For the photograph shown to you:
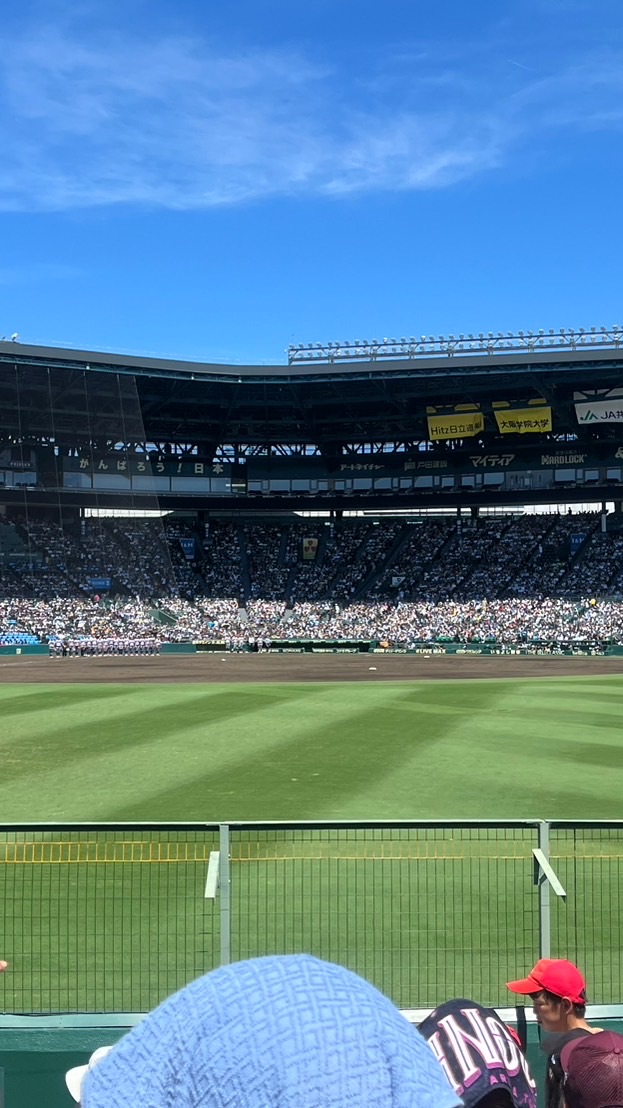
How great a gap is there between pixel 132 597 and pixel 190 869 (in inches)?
2444

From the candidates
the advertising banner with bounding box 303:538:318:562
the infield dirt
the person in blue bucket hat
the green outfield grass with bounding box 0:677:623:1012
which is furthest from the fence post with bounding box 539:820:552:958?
the advertising banner with bounding box 303:538:318:562

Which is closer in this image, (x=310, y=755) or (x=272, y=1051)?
(x=272, y=1051)

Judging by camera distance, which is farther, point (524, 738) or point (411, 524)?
point (411, 524)

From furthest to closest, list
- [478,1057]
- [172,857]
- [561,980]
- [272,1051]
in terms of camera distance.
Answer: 1. [172,857]
2. [561,980]
3. [478,1057]
4. [272,1051]

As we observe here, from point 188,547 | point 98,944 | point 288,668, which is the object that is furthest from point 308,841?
point 188,547

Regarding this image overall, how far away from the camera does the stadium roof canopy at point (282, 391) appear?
66750 mm

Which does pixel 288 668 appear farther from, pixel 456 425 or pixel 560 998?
pixel 560 998

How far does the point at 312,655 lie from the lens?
64875mm

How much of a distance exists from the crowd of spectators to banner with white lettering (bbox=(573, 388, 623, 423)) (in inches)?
386

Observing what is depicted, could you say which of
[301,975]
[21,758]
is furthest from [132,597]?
[301,975]

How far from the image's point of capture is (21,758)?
21.1 meters

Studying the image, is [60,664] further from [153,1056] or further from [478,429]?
[153,1056]

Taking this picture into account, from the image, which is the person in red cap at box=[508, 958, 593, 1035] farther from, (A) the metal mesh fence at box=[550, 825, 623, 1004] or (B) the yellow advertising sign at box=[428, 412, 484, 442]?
(B) the yellow advertising sign at box=[428, 412, 484, 442]

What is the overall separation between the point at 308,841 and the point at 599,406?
6739 centimetres
